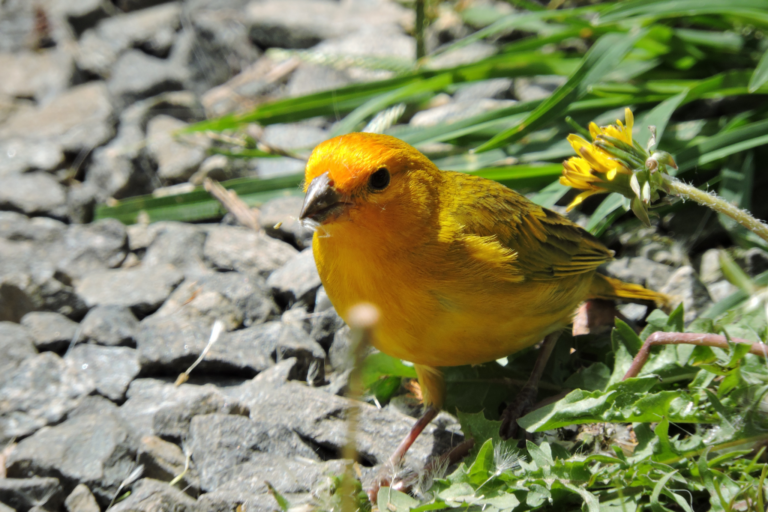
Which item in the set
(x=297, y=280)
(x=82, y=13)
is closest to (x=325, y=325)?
(x=297, y=280)

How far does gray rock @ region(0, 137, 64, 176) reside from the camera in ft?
15.0

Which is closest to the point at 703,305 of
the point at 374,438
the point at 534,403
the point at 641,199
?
the point at 534,403

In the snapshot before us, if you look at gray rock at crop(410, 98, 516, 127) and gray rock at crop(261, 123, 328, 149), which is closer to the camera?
gray rock at crop(410, 98, 516, 127)

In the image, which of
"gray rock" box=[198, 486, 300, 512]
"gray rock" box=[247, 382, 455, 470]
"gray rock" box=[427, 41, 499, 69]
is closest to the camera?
"gray rock" box=[198, 486, 300, 512]

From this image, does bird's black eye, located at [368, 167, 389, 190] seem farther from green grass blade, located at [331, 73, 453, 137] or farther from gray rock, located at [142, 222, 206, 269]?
gray rock, located at [142, 222, 206, 269]

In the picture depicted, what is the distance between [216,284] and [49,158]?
197 centimetres

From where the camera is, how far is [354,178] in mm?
2223

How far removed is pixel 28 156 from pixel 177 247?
5.19ft

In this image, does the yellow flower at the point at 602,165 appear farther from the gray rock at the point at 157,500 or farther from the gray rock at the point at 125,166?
the gray rock at the point at 125,166

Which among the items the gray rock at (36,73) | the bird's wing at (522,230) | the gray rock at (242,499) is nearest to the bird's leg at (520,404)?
the bird's wing at (522,230)

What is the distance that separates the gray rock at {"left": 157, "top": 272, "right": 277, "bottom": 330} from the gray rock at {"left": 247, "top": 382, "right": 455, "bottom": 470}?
62cm

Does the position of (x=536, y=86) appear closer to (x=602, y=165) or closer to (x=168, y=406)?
(x=602, y=165)

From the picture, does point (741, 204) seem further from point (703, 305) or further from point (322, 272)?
point (322, 272)

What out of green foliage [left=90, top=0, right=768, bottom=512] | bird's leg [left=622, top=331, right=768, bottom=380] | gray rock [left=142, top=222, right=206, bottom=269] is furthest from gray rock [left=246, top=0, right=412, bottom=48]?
bird's leg [left=622, top=331, right=768, bottom=380]
